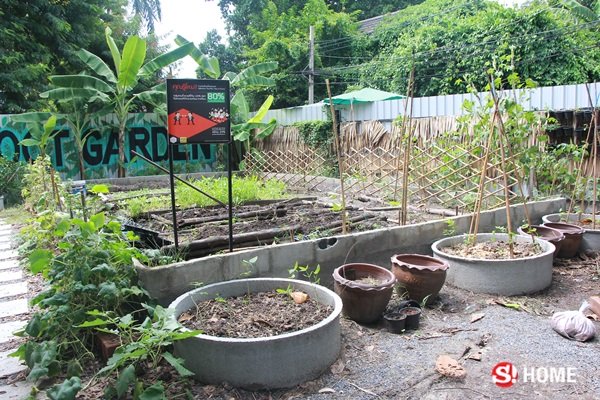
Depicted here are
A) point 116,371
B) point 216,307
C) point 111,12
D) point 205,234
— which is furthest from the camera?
point 111,12

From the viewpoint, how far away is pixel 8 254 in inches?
235

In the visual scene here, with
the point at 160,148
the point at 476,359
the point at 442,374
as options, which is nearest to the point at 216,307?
the point at 442,374

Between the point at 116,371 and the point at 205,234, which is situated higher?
the point at 205,234

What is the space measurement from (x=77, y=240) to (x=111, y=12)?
16458 millimetres

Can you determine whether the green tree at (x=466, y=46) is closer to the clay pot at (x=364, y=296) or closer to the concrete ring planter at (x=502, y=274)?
the concrete ring planter at (x=502, y=274)

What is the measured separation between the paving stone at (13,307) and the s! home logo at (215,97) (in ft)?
7.91

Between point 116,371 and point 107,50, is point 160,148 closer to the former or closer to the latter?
point 107,50

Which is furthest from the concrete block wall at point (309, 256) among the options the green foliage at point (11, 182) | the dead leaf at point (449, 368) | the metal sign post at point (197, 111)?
the green foliage at point (11, 182)

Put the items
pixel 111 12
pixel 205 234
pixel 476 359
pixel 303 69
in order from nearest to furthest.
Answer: pixel 476 359, pixel 205 234, pixel 111 12, pixel 303 69

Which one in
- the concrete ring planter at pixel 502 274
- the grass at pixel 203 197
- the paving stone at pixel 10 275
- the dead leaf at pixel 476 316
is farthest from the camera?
the grass at pixel 203 197

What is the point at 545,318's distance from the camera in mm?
4004

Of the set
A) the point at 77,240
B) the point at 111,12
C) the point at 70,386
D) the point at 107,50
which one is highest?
the point at 111,12

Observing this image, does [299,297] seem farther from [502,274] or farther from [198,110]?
[502,274]

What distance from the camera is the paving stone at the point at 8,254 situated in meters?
5.82
